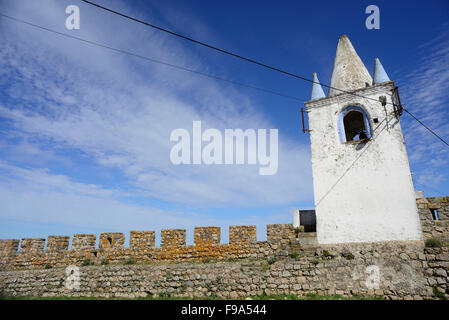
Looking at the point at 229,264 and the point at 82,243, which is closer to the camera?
the point at 229,264

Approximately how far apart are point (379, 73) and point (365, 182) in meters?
4.48

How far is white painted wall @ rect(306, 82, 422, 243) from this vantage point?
8.11 m

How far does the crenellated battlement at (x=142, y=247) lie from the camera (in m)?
9.31

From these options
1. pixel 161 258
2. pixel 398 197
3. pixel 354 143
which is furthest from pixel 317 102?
pixel 161 258

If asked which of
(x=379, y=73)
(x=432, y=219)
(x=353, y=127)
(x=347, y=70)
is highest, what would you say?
(x=347, y=70)

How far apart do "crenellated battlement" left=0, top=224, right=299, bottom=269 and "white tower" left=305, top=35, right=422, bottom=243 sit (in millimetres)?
1955

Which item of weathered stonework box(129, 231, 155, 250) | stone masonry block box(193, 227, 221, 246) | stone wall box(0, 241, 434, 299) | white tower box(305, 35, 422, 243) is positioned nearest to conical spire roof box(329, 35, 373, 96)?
white tower box(305, 35, 422, 243)

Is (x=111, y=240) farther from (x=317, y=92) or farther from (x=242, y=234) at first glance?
(x=317, y=92)

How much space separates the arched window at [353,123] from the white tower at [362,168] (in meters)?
0.04

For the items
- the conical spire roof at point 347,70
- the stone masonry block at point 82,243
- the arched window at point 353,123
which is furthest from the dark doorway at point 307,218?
the stone masonry block at point 82,243

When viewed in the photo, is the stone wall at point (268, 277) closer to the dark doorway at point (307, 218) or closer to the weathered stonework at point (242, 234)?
the weathered stonework at point (242, 234)

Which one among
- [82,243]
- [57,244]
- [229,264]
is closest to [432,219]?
[229,264]

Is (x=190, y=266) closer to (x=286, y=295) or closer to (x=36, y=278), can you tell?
(x=286, y=295)

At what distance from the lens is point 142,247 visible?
9.92 meters
